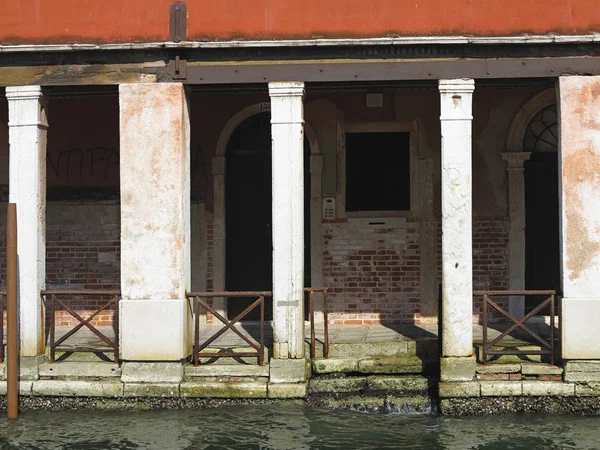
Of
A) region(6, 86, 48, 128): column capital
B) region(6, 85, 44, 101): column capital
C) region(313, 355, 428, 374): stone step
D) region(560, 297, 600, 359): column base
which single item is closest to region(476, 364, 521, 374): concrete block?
region(560, 297, 600, 359): column base

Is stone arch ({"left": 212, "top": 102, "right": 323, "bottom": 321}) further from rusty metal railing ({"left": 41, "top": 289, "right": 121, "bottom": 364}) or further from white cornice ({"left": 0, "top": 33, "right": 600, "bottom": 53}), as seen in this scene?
white cornice ({"left": 0, "top": 33, "right": 600, "bottom": 53})

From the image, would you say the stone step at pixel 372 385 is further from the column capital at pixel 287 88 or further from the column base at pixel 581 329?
the column capital at pixel 287 88

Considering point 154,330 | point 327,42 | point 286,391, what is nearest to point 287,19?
point 327,42

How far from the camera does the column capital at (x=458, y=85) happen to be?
10.2 meters

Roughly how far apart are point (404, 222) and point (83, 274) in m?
4.47

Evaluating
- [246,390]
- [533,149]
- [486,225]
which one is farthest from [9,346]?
[533,149]

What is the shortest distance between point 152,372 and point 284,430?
183 centimetres

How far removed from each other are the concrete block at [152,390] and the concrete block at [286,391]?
1022mm

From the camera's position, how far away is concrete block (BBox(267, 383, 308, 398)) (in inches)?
400

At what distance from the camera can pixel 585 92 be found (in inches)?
397

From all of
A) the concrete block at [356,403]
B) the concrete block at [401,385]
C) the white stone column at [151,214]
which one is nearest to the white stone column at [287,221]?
the concrete block at [356,403]

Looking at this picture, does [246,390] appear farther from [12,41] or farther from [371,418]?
[12,41]

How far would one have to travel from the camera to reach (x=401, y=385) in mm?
10289

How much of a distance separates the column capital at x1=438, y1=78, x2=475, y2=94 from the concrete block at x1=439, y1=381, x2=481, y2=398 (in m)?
3.11
